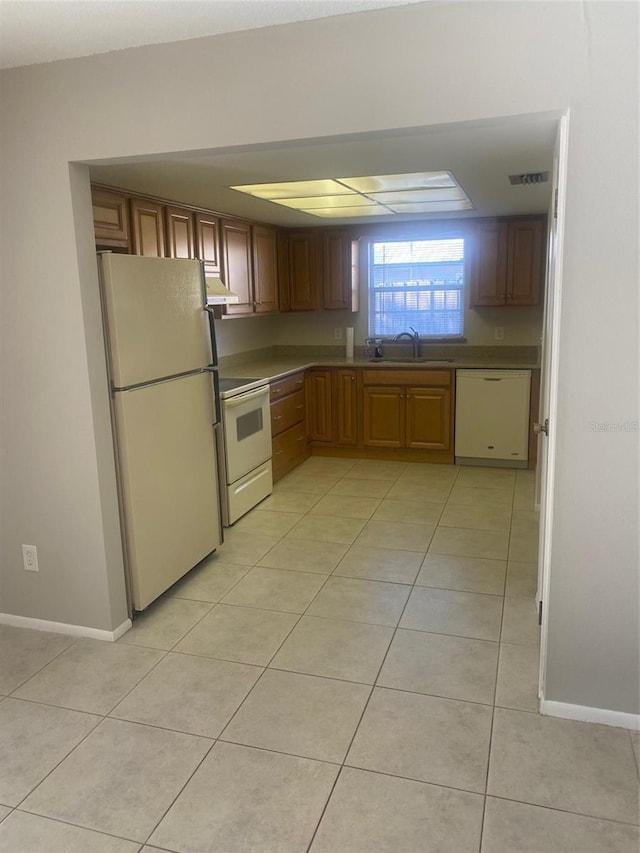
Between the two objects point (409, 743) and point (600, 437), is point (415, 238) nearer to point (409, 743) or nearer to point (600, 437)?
point (600, 437)

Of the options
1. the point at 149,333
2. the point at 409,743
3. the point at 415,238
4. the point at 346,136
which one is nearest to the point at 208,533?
the point at 149,333

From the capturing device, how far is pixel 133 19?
2.02 m

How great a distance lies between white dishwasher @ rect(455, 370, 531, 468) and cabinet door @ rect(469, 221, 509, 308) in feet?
2.37

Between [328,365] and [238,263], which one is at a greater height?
[238,263]

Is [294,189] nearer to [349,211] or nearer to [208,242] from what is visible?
[208,242]

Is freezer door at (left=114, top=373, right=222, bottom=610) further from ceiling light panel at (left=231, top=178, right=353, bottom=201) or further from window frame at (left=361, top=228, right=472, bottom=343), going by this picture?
window frame at (left=361, top=228, right=472, bottom=343)

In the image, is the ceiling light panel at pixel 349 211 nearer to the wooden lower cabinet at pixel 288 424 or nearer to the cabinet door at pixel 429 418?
the wooden lower cabinet at pixel 288 424

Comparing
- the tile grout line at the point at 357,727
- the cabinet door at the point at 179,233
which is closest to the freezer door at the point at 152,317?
the cabinet door at the point at 179,233

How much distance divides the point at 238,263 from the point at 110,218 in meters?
1.55

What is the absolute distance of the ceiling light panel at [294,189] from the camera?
375 cm

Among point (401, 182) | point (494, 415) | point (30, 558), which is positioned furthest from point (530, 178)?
point (30, 558)

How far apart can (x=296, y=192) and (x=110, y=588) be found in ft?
8.89

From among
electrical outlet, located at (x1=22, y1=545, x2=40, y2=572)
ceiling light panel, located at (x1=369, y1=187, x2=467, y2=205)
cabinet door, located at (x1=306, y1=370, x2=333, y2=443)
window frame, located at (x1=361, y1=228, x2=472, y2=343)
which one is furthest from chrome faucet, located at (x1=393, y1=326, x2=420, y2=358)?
electrical outlet, located at (x1=22, y1=545, x2=40, y2=572)

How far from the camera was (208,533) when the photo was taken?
3594 millimetres
